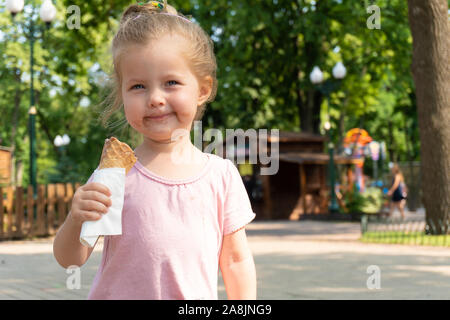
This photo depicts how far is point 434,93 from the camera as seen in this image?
534 inches

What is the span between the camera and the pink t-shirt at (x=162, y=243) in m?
1.98

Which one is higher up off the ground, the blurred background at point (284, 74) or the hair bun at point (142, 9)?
the blurred background at point (284, 74)

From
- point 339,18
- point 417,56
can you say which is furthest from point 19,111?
point 417,56

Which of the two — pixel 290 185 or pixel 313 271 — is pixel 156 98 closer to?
pixel 313 271

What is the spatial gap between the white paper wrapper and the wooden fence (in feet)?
48.2

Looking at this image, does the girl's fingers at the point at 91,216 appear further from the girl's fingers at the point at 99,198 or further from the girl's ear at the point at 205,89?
the girl's ear at the point at 205,89

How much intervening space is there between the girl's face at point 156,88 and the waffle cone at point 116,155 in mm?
131

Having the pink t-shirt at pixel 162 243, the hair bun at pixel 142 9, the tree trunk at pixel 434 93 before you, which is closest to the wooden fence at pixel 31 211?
the tree trunk at pixel 434 93

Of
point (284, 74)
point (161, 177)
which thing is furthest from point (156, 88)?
point (284, 74)

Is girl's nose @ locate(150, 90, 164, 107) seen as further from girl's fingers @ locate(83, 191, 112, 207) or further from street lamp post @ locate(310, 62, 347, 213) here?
street lamp post @ locate(310, 62, 347, 213)
